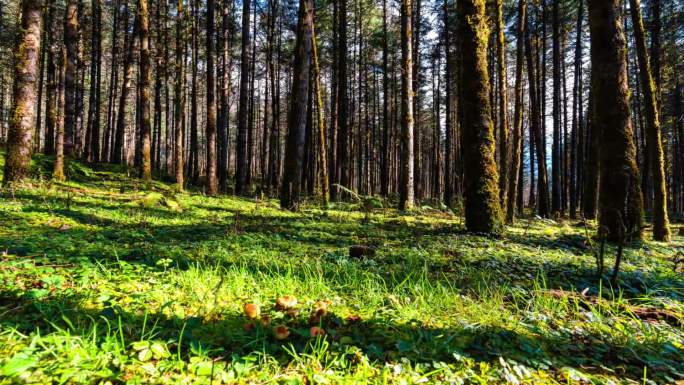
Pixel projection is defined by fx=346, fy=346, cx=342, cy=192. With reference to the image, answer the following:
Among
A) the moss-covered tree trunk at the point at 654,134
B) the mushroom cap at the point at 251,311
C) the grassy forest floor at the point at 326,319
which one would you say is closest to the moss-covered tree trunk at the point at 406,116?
the moss-covered tree trunk at the point at 654,134

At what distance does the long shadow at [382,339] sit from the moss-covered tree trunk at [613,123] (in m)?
4.59

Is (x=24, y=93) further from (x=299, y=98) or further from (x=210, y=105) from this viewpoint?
(x=299, y=98)

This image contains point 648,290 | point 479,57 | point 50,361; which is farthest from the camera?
point 479,57

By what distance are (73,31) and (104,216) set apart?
11.3 m

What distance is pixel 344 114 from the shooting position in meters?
16.1

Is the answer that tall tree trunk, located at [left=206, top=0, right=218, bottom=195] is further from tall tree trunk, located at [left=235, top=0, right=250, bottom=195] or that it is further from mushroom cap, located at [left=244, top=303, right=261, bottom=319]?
mushroom cap, located at [left=244, top=303, right=261, bottom=319]

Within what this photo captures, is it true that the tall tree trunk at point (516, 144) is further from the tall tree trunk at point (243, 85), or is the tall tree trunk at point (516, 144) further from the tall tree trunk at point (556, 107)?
the tall tree trunk at point (243, 85)

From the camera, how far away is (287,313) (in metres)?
2.52

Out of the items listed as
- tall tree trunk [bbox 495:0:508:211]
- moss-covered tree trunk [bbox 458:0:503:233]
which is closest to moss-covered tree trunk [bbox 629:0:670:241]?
tall tree trunk [bbox 495:0:508:211]

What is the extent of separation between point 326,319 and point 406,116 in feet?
34.0

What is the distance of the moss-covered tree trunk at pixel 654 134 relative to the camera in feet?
21.7

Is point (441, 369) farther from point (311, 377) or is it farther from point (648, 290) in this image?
point (648, 290)

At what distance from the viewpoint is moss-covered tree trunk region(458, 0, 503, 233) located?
6227mm

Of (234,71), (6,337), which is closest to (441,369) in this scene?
(6,337)
